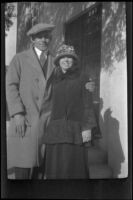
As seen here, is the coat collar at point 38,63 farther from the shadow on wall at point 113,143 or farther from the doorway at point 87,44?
the shadow on wall at point 113,143

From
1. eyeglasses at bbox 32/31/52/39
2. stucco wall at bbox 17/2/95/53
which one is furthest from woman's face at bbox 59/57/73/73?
eyeglasses at bbox 32/31/52/39

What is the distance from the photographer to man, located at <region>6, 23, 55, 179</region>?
2.81 metres

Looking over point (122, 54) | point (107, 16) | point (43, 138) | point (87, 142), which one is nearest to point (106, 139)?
point (87, 142)

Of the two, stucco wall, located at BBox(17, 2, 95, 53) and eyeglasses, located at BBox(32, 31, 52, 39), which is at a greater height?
stucco wall, located at BBox(17, 2, 95, 53)

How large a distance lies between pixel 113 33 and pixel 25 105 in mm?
931

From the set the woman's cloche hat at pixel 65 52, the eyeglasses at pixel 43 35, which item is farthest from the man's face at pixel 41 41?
the woman's cloche hat at pixel 65 52

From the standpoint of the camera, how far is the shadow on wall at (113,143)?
2.83 meters

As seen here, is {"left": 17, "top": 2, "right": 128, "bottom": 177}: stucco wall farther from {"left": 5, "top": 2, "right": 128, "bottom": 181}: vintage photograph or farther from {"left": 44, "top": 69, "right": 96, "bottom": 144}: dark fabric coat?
{"left": 44, "top": 69, "right": 96, "bottom": 144}: dark fabric coat

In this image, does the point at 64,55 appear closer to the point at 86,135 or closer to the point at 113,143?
the point at 86,135

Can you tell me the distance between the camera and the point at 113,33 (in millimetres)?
2879

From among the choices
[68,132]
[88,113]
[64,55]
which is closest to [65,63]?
[64,55]

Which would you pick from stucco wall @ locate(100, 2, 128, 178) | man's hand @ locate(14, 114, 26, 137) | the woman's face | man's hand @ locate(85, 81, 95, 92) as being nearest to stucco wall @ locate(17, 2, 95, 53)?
the woman's face

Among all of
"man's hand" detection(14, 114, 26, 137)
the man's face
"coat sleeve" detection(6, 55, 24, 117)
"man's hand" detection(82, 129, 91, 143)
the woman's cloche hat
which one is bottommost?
"man's hand" detection(82, 129, 91, 143)

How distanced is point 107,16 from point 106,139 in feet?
3.32
